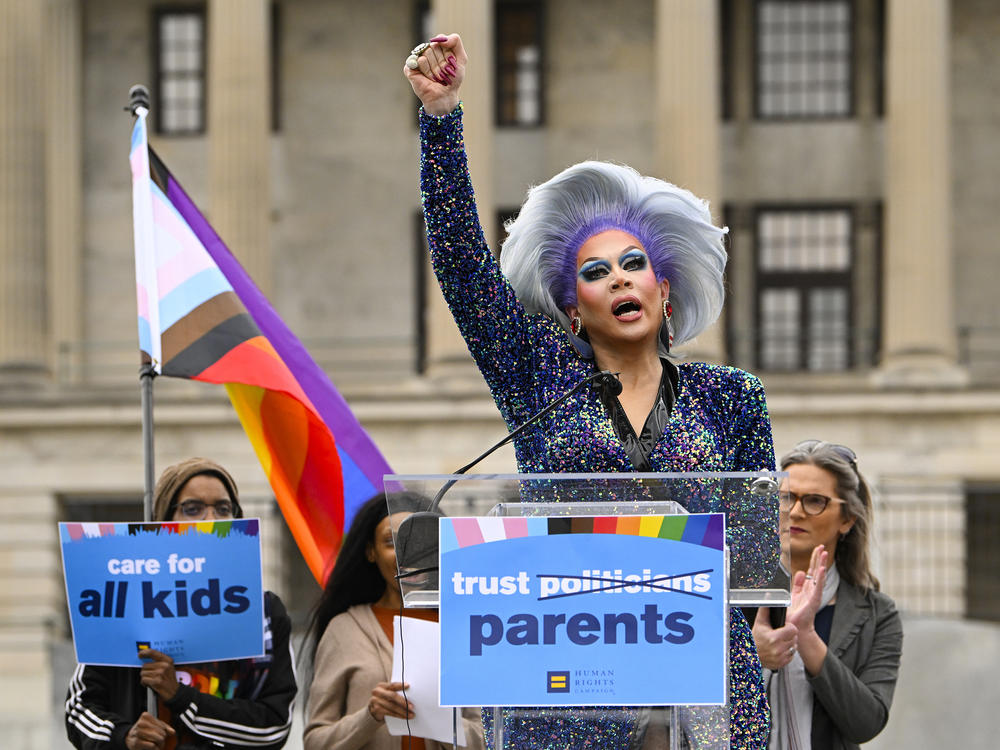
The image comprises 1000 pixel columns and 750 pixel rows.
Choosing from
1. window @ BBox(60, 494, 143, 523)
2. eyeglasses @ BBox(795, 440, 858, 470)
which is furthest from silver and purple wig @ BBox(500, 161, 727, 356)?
window @ BBox(60, 494, 143, 523)

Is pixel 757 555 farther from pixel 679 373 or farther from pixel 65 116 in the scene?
pixel 65 116

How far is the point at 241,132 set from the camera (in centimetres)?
3050

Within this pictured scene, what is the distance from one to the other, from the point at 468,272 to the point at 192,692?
8.98 feet

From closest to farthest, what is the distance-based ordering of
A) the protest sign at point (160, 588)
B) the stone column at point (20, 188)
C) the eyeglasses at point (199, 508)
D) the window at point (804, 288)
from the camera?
the protest sign at point (160, 588), the eyeglasses at point (199, 508), the stone column at point (20, 188), the window at point (804, 288)

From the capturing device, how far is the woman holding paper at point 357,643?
6988 mm

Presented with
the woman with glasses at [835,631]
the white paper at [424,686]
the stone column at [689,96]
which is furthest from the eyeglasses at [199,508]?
the stone column at [689,96]

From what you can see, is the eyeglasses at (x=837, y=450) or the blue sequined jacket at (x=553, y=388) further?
the eyeglasses at (x=837, y=450)

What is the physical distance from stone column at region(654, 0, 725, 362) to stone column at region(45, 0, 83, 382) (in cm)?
1042

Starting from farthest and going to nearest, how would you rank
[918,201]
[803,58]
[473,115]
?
1. [803,58]
2. [473,115]
3. [918,201]

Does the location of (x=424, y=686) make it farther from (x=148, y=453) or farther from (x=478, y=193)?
(x=478, y=193)

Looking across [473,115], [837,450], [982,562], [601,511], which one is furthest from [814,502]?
[473,115]

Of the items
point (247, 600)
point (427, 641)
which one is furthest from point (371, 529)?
point (427, 641)

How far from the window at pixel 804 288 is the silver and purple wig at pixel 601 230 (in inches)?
1083

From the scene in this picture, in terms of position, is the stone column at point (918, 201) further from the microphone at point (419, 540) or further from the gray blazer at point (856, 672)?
the microphone at point (419, 540)
